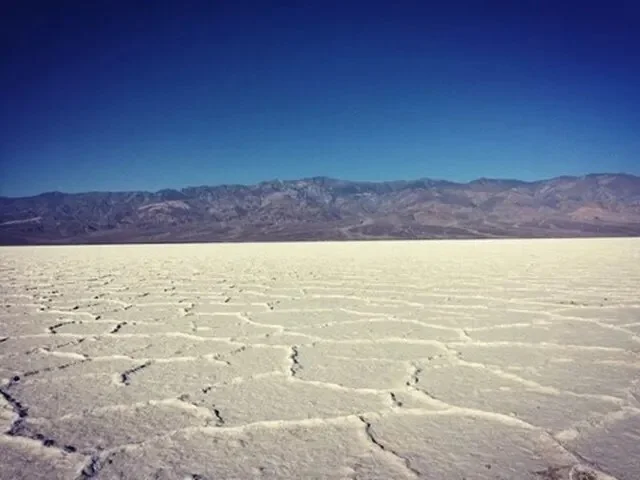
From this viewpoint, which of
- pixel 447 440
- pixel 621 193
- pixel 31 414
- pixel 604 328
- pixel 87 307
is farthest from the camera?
pixel 621 193

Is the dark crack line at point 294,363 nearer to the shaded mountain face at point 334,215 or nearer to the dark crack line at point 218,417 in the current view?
the dark crack line at point 218,417

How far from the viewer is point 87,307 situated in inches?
166

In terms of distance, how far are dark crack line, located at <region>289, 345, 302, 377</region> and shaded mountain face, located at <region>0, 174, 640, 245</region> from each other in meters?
43.5

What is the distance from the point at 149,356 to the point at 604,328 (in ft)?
9.41

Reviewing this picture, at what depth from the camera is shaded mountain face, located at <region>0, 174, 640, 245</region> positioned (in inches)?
2108

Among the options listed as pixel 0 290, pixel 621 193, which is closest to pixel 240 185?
pixel 621 193

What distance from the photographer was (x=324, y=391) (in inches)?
76.2

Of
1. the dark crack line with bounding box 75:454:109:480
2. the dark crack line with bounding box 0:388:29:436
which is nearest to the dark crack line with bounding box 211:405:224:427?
the dark crack line with bounding box 75:454:109:480

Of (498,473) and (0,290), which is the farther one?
(0,290)

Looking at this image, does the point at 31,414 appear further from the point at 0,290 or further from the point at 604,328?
the point at 0,290

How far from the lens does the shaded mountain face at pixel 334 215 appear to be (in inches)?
2108

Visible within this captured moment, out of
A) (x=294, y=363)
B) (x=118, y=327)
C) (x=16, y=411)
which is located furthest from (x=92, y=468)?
(x=118, y=327)

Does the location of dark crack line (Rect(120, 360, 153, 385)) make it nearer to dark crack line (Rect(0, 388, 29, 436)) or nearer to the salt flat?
the salt flat

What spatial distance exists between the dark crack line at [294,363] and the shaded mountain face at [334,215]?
43536 millimetres
